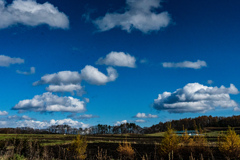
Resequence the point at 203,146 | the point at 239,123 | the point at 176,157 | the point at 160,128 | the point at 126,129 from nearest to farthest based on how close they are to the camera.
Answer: the point at 176,157 < the point at 203,146 < the point at 239,123 < the point at 126,129 < the point at 160,128

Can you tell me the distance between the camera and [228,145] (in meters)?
18.4

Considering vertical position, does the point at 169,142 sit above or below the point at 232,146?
above

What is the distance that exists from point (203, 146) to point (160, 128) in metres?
167

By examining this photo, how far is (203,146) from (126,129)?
147264mm

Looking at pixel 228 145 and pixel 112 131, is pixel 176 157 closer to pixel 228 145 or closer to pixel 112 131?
pixel 228 145

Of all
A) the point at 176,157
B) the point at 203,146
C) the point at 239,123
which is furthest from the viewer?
the point at 239,123

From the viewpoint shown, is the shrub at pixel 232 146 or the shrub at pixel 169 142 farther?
the shrub at pixel 169 142

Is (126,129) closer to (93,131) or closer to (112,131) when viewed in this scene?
(112,131)

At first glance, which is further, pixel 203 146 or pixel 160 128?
pixel 160 128

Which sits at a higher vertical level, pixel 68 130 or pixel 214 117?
pixel 214 117

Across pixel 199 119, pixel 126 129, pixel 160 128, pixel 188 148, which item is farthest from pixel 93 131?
pixel 188 148

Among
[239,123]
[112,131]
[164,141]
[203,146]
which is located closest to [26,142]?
[164,141]

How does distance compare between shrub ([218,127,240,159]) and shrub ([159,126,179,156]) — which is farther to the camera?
shrub ([159,126,179,156])

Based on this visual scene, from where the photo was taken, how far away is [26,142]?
58.5ft
